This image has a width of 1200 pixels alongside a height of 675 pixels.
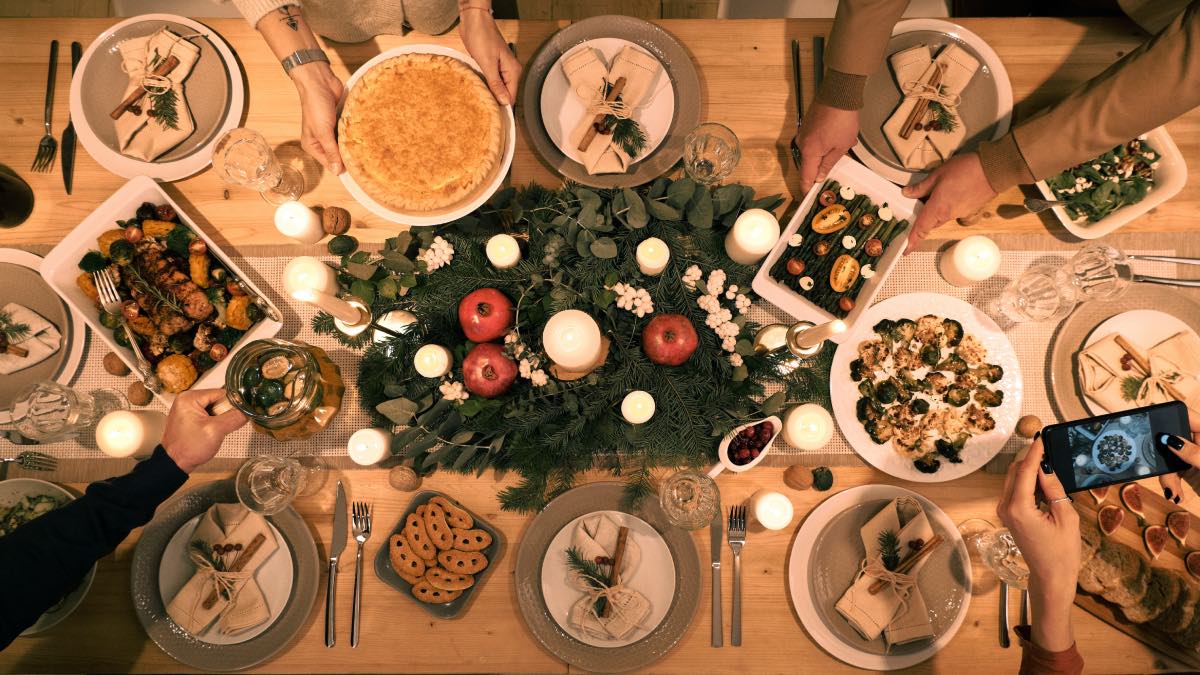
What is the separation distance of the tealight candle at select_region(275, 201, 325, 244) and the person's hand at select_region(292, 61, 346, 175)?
0.12 m

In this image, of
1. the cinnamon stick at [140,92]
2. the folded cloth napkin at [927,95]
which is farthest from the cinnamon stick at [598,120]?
the cinnamon stick at [140,92]

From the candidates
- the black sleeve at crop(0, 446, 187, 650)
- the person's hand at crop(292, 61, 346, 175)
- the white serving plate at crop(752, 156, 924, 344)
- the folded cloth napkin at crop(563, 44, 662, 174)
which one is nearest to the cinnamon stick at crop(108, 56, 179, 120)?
the person's hand at crop(292, 61, 346, 175)

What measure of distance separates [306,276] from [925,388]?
1.35 metres

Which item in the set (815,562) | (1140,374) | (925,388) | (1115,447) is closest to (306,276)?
(815,562)

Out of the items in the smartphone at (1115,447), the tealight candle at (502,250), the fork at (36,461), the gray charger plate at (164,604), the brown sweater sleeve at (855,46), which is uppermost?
the brown sweater sleeve at (855,46)

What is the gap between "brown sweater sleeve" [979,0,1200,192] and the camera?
3.72 ft

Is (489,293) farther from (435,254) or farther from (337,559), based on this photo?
(337,559)

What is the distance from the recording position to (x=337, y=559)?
1281 mm

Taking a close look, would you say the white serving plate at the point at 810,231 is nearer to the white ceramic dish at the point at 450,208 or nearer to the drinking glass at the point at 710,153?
the drinking glass at the point at 710,153

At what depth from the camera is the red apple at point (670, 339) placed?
3.73 feet

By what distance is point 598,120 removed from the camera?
4.40ft

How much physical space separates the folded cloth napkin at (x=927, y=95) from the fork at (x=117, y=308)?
1.71m

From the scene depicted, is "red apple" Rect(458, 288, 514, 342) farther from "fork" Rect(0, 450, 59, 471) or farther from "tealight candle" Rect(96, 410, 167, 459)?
"fork" Rect(0, 450, 59, 471)

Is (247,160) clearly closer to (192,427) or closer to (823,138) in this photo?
(192,427)
